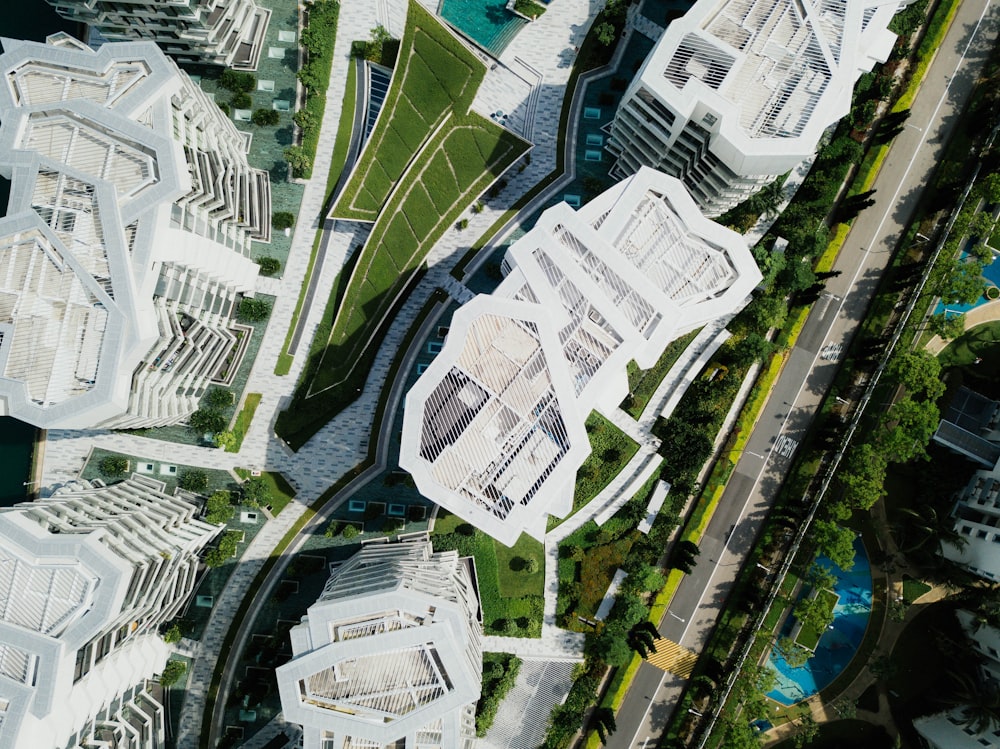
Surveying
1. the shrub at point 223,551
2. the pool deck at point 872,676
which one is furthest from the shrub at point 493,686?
the shrub at point 223,551

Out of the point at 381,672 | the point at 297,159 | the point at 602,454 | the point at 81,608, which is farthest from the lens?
the point at 602,454

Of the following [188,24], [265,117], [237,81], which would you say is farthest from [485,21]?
[188,24]

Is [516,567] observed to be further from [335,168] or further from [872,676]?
[335,168]

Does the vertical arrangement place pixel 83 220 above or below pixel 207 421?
above

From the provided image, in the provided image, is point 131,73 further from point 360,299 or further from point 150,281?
point 360,299

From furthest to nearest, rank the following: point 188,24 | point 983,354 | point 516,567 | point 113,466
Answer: point 983,354
point 516,567
point 113,466
point 188,24

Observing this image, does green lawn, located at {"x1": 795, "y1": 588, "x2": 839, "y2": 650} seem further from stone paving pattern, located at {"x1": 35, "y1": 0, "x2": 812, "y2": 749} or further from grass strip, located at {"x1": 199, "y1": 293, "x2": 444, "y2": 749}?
grass strip, located at {"x1": 199, "y1": 293, "x2": 444, "y2": 749}

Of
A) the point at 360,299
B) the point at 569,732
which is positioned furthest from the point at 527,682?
the point at 360,299
